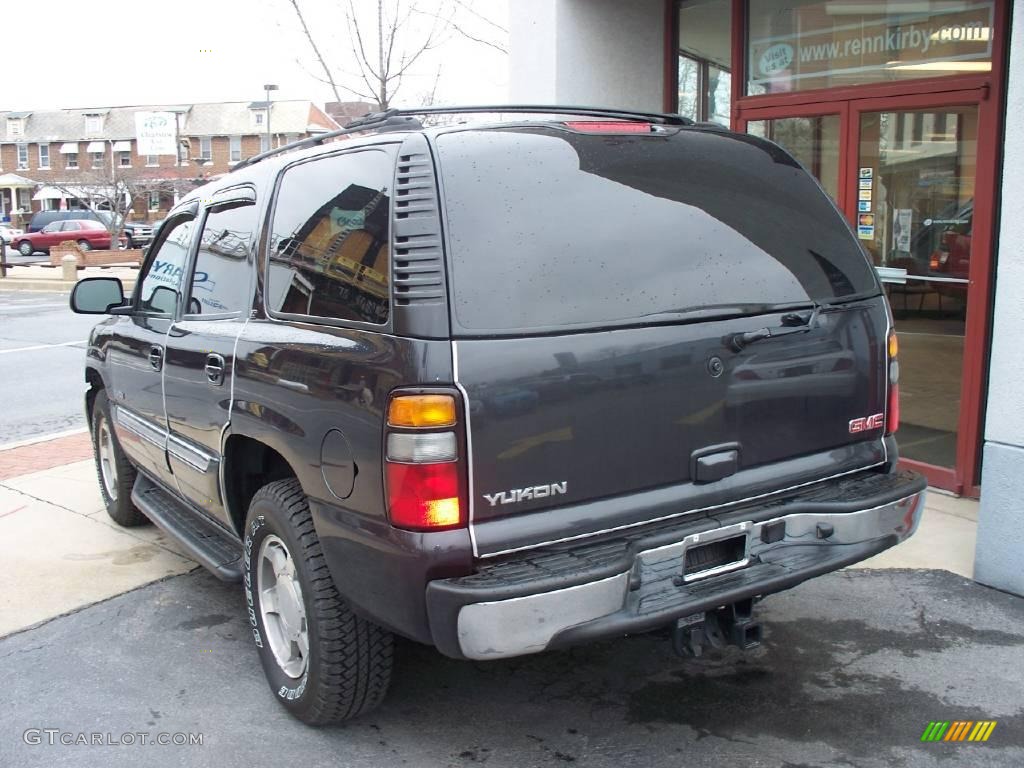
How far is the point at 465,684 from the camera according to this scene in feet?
12.9

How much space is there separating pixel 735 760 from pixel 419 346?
1.73 metres

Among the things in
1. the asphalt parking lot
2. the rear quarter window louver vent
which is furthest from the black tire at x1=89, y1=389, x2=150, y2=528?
the rear quarter window louver vent

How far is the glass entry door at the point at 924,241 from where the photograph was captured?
6.02 metres

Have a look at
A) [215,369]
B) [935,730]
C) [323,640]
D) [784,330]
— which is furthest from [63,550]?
[935,730]

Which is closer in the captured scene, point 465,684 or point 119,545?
point 465,684

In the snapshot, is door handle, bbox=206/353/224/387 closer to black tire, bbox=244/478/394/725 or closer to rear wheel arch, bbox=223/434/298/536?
rear wheel arch, bbox=223/434/298/536

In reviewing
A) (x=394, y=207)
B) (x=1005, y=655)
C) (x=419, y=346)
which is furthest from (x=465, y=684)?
(x=1005, y=655)

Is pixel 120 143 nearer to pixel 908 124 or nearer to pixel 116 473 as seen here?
pixel 116 473

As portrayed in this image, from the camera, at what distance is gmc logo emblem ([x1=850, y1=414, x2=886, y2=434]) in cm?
359

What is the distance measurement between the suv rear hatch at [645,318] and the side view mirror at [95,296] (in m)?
2.80

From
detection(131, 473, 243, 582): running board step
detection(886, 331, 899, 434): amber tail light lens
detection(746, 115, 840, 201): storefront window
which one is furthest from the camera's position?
detection(746, 115, 840, 201): storefront window

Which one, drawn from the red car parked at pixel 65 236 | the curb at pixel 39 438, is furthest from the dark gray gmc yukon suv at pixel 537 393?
the red car parked at pixel 65 236

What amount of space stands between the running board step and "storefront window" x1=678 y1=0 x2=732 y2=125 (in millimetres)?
4655

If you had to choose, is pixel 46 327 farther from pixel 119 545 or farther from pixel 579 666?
pixel 579 666
